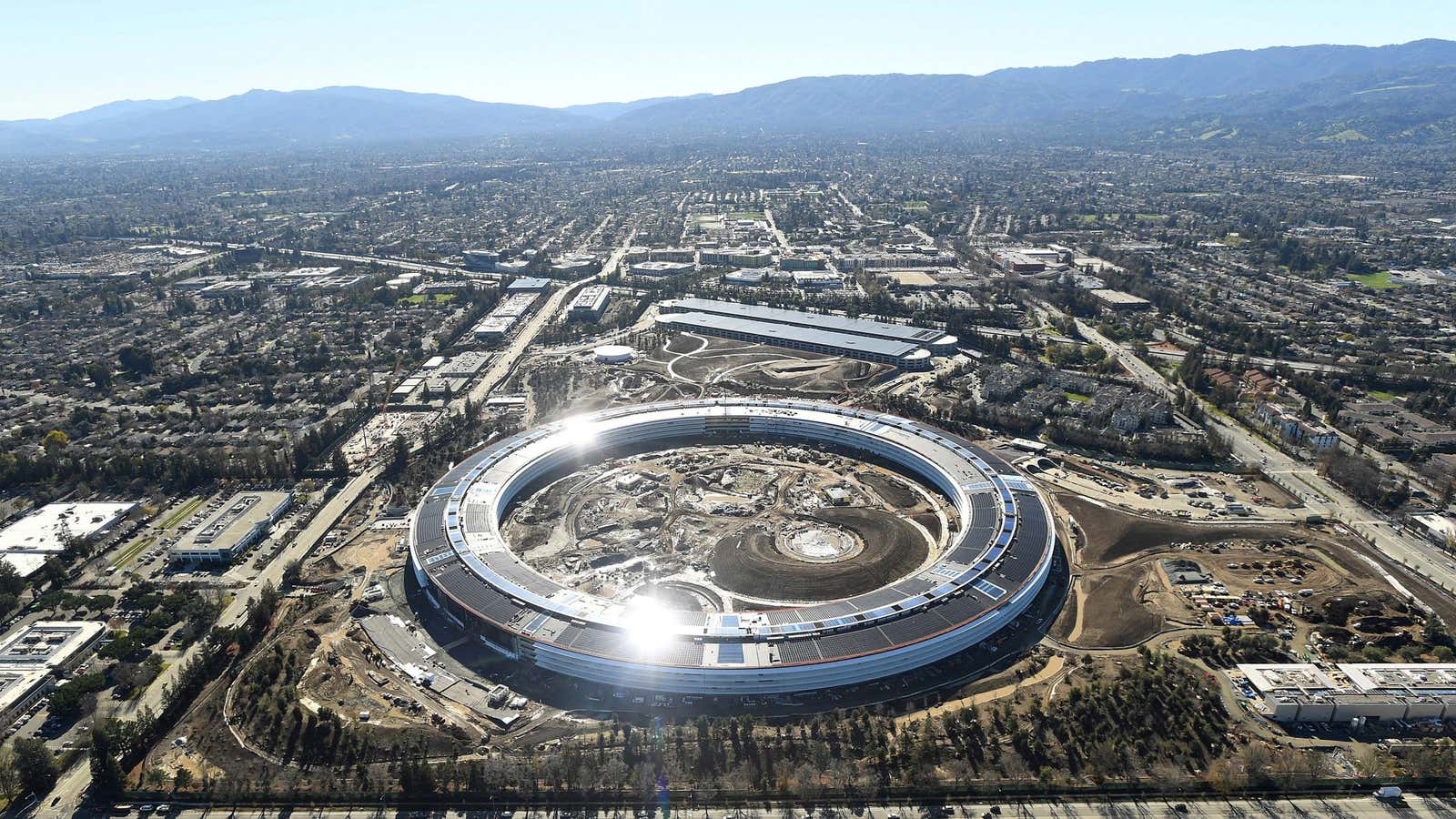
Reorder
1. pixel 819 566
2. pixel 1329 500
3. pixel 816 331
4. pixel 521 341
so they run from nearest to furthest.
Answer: pixel 819 566 < pixel 1329 500 < pixel 816 331 < pixel 521 341

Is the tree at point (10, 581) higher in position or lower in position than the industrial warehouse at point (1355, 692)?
higher

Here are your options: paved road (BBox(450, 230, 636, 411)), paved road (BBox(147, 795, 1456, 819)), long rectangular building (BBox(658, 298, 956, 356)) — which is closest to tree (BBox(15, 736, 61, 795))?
paved road (BBox(147, 795, 1456, 819))

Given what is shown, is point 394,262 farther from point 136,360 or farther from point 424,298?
point 136,360

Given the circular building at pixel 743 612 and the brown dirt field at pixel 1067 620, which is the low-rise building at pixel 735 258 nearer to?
the circular building at pixel 743 612

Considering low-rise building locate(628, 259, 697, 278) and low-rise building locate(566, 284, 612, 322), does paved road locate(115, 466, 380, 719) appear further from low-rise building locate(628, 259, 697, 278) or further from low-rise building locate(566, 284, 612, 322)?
low-rise building locate(628, 259, 697, 278)

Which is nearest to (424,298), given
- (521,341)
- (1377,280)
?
(521,341)

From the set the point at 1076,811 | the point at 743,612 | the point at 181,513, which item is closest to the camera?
the point at 1076,811

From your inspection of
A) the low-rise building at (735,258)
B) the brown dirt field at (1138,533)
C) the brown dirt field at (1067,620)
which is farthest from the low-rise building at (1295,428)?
the low-rise building at (735,258)
